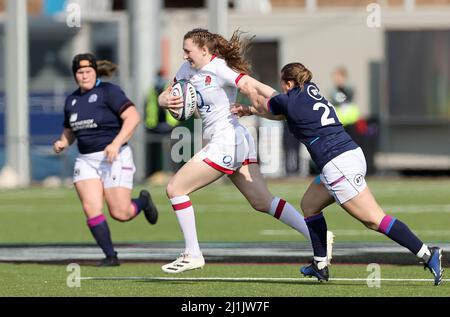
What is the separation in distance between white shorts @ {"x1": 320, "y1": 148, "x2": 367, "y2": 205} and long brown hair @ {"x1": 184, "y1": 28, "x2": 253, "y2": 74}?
1425 mm

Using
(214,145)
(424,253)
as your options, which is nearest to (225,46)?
(214,145)

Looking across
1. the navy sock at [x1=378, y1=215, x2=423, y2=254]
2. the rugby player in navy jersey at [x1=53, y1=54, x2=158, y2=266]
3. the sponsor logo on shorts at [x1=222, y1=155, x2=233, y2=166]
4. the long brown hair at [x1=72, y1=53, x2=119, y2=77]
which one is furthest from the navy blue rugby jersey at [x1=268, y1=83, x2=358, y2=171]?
the long brown hair at [x1=72, y1=53, x2=119, y2=77]

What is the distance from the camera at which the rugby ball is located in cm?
1177

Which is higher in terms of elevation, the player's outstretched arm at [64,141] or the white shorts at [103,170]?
the player's outstretched arm at [64,141]

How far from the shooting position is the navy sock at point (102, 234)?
13.2m

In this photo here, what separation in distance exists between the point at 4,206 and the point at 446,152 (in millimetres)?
11671

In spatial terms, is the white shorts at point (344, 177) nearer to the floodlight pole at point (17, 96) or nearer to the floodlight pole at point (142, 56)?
the floodlight pole at point (17, 96)

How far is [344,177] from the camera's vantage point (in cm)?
1087

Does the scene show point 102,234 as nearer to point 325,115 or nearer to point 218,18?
point 325,115

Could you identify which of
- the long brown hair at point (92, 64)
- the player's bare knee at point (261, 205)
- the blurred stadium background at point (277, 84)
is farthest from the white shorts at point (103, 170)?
the blurred stadium background at point (277, 84)

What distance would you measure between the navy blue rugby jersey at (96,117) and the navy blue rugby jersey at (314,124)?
2752 millimetres

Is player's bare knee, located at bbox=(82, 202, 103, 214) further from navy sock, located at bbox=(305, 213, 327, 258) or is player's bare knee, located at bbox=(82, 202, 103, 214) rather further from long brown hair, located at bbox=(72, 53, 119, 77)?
navy sock, located at bbox=(305, 213, 327, 258)

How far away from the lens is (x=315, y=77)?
103 feet

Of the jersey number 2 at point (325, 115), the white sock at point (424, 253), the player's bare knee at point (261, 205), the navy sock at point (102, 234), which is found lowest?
the navy sock at point (102, 234)
